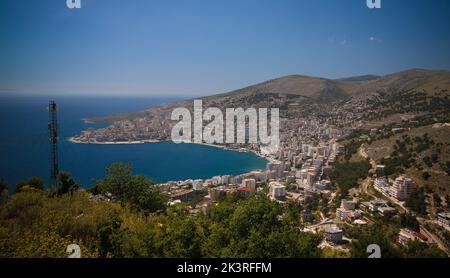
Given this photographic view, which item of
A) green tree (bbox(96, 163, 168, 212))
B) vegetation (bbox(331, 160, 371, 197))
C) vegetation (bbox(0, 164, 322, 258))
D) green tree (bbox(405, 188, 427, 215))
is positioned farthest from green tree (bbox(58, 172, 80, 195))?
vegetation (bbox(331, 160, 371, 197))

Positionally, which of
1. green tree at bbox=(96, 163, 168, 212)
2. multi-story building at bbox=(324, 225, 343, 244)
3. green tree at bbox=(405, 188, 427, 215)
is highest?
green tree at bbox=(96, 163, 168, 212)

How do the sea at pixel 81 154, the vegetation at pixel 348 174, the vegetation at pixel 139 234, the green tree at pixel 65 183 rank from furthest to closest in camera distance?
1. the sea at pixel 81 154
2. the vegetation at pixel 348 174
3. the green tree at pixel 65 183
4. the vegetation at pixel 139 234

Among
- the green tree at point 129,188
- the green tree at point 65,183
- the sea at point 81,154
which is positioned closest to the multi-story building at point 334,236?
the green tree at point 129,188

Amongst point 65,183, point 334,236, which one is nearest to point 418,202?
point 334,236

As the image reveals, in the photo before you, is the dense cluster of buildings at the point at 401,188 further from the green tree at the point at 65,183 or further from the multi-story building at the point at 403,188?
the green tree at the point at 65,183

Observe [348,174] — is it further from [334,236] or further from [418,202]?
[334,236]

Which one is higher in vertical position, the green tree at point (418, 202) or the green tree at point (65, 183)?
the green tree at point (65, 183)

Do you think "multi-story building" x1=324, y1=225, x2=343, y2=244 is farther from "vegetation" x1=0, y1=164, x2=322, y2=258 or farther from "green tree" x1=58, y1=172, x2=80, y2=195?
"green tree" x1=58, y1=172, x2=80, y2=195

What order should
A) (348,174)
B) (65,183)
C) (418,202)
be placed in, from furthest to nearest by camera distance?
1. (348,174)
2. (418,202)
3. (65,183)

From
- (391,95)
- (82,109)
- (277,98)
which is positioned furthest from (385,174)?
(82,109)
